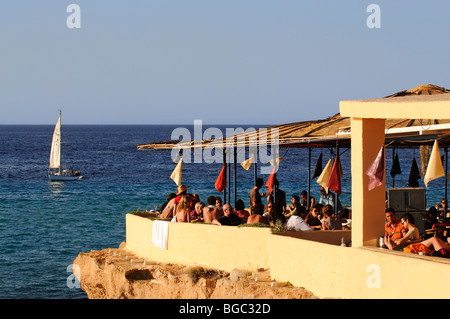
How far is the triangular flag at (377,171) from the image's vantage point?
34.1ft

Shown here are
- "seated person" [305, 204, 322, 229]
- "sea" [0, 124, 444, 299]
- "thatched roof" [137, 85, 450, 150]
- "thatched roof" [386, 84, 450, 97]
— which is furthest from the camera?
"sea" [0, 124, 444, 299]

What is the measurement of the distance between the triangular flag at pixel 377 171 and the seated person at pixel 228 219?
4.17 metres

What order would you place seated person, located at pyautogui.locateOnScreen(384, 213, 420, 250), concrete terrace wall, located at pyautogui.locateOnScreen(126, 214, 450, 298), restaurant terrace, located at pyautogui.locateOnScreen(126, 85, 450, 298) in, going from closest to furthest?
concrete terrace wall, located at pyautogui.locateOnScreen(126, 214, 450, 298) < restaurant terrace, located at pyautogui.locateOnScreen(126, 85, 450, 298) < seated person, located at pyautogui.locateOnScreen(384, 213, 420, 250)

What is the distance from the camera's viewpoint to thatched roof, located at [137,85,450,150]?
43.4ft

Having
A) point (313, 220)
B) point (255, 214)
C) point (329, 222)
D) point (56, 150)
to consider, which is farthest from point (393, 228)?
point (56, 150)

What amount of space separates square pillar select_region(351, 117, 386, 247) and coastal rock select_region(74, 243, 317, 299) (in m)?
1.28

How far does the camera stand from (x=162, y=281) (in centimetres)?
1423

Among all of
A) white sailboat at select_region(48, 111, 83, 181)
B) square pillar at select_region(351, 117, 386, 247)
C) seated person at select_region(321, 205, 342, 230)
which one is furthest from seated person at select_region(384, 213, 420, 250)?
white sailboat at select_region(48, 111, 83, 181)

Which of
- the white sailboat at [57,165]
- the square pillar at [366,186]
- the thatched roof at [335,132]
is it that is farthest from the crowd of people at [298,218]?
the white sailboat at [57,165]

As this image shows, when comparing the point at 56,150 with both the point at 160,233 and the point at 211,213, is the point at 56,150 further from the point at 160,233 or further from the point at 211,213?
the point at 211,213

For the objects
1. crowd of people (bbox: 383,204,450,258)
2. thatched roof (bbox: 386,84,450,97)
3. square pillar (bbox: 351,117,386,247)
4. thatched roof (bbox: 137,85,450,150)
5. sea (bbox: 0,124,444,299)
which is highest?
thatched roof (bbox: 386,84,450,97)

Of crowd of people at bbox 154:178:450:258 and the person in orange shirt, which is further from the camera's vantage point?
the person in orange shirt

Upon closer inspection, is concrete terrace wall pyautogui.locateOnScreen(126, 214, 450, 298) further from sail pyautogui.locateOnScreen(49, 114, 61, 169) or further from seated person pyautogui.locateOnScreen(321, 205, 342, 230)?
sail pyautogui.locateOnScreen(49, 114, 61, 169)
